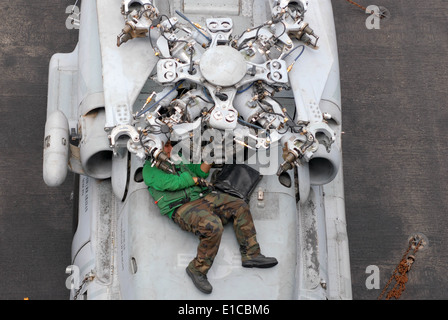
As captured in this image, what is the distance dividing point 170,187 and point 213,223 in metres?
0.73

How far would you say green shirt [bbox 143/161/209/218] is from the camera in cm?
1083

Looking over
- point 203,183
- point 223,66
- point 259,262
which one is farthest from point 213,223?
point 223,66

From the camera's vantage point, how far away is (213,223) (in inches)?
416

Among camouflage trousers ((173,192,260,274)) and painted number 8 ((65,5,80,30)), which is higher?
painted number 8 ((65,5,80,30))

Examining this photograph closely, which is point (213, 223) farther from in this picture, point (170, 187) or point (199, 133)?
point (199, 133)

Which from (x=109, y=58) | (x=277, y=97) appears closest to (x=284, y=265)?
(x=277, y=97)

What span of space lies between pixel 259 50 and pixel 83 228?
→ 3522 millimetres

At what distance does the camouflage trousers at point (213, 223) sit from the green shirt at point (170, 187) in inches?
3.7

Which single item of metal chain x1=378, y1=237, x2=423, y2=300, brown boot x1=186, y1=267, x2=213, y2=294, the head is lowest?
brown boot x1=186, y1=267, x2=213, y2=294

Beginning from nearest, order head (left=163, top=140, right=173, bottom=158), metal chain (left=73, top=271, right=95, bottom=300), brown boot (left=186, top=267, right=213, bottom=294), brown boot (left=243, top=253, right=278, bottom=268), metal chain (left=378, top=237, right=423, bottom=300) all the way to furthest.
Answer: brown boot (left=186, top=267, right=213, bottom=294) < brown boot (left=243, top=253, right=278, bottom=268) < head (left=163, top=140, right=173, bottom=158) < metal chain (left=73, top=271, right=95, bottom=300) < metal chain (left=378, top=237, right=423, bottom=300)

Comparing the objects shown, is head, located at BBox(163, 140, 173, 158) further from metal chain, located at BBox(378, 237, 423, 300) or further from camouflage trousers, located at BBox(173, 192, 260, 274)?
metal chain, located at BBox(378, 237, 423, 300)

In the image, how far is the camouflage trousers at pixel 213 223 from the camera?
10578 mm

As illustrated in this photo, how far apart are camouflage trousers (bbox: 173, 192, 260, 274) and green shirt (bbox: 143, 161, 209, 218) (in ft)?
0.31

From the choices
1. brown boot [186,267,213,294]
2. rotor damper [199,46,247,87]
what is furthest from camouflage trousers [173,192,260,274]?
rotor damper [199,46,247,87]
